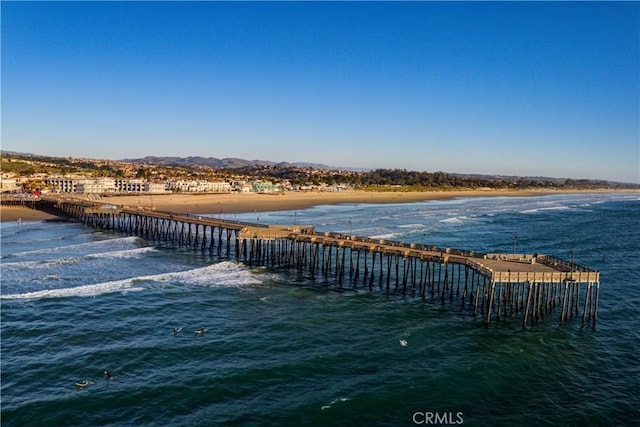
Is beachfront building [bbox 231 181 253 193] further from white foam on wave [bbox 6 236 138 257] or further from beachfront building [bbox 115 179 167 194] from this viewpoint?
white foam on wave [bbox 6 236 138 257]

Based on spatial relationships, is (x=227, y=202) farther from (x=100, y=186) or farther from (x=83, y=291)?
(x=83, y=291)

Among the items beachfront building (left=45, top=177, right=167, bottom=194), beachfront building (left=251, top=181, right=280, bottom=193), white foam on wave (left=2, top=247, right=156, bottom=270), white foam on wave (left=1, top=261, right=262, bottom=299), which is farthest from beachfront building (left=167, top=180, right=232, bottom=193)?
white foam on wave (left=1, top=261, right=262, bottom=299)

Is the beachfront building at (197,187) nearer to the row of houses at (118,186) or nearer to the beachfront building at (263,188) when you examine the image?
the row of houses at (118,186)

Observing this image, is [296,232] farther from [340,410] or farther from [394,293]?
[340,410]

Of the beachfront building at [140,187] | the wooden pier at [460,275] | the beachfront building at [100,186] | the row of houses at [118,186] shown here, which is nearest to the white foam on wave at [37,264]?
the wooden pier at [460,275]

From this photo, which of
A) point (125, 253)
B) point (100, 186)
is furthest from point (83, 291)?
point (100, 186)

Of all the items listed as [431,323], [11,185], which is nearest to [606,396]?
[431,323]
